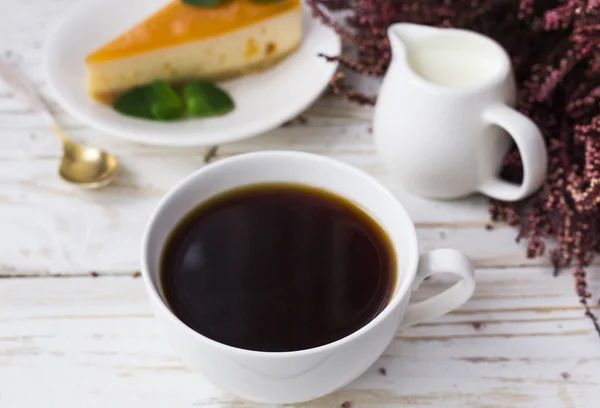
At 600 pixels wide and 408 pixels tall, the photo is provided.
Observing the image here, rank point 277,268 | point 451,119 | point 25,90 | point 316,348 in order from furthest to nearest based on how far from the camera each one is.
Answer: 1. point 25,90
2. point 451,119
3. point 277,268
4. point 316,348

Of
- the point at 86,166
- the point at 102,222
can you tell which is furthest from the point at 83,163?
the point at 102,222

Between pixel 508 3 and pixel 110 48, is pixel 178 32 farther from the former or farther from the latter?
pixel 508 3

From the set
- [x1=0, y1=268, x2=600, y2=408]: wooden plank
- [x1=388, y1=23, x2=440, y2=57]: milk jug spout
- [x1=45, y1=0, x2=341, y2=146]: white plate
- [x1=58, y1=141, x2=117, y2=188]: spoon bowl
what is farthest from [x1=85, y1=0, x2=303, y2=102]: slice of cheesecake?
[x1=0, y1=268, x2=600, y2=408]: wooden plank

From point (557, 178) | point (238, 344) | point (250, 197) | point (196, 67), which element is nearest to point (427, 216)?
point (557, 178)

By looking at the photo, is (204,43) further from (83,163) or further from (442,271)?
(442,271)

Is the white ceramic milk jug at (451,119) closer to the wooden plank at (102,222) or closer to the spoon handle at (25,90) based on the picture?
the wooden plank at (102,222)

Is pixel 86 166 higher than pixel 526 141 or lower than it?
lower

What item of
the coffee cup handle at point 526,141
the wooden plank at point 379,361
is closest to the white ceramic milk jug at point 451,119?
the coffee cup handle at point 526,141

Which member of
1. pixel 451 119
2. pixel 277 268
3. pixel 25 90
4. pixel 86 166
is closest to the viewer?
pixel 277 268

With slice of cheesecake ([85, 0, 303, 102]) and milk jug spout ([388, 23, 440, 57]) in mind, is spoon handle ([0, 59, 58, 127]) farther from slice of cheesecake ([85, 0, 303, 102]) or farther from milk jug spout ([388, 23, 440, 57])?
milk jug spout ([388, 23, 440, 57])
